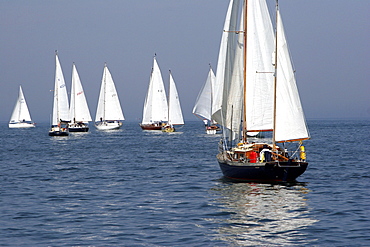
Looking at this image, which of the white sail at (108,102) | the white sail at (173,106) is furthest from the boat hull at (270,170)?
the white sail at (108,102)

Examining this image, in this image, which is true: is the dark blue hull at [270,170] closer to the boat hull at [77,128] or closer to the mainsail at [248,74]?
the mainsail at [248,74]

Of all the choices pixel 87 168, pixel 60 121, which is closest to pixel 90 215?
pixel 87 168

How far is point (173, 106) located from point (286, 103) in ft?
263

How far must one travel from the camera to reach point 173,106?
109062 millimetres

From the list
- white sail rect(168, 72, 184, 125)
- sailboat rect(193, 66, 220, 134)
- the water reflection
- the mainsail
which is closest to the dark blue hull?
the water reflection

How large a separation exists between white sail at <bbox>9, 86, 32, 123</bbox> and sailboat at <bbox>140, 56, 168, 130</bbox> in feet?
173

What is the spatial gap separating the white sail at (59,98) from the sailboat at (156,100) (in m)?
21.0

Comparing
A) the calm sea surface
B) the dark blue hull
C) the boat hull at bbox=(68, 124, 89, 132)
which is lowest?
the calm sea surface

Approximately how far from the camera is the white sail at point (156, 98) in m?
110

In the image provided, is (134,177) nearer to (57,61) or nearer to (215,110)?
(215,110)

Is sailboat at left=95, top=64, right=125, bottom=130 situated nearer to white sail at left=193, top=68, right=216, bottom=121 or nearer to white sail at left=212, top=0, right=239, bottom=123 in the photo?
white sail at left=193, top=68, right=216, bottom=121

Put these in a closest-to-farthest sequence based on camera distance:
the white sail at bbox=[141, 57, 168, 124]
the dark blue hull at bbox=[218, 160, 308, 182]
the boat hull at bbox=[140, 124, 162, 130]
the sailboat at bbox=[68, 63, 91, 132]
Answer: the dark blue hull at bbox=[218, 160, 308, 182]
the sailboat at bbox=[68, 63, 91, 132]
the white sail at bbox=[141, 57, 168, 124]
the boat hull at bbox=[140, 124, 162, 130]

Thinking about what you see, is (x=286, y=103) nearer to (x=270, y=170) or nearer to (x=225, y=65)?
(x=270, y=170)

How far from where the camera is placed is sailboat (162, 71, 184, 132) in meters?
107
